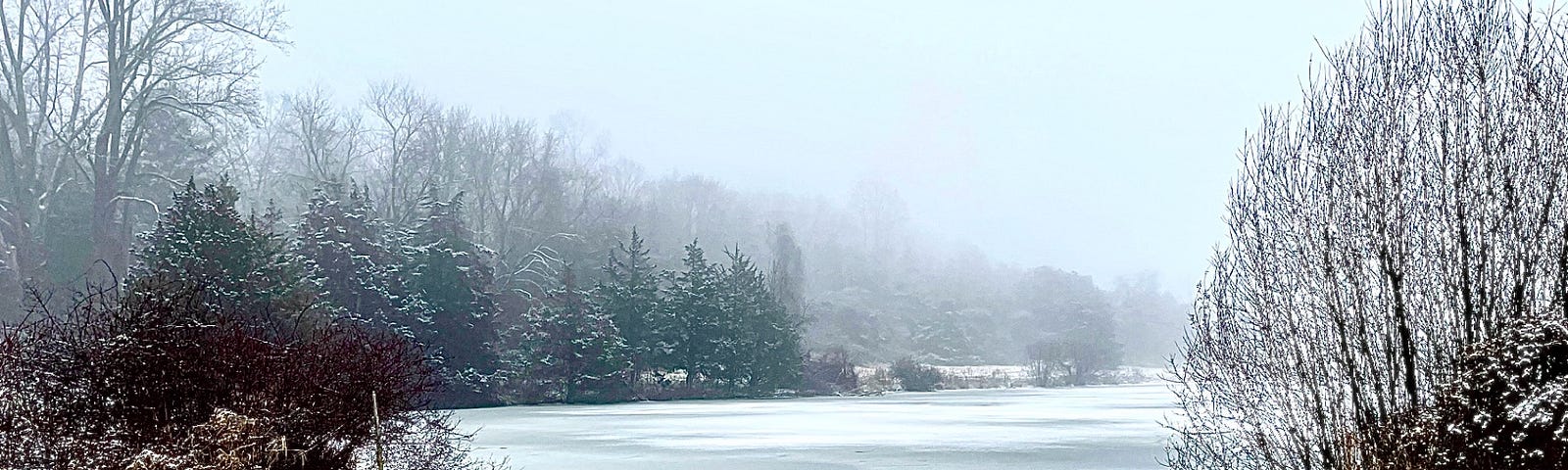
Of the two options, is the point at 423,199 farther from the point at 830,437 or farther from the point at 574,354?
the point at 830,437

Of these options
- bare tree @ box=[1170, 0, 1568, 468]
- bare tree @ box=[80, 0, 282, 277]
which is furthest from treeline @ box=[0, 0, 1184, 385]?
bare tree @ box=[1170, 0, 1568, 468]

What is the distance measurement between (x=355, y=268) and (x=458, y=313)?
3.60 meters

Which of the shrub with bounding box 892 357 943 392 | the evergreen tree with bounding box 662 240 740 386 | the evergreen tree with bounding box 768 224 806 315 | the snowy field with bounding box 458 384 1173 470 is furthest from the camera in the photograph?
Answer: the evergreen tree with bounding box 768 224 806 315

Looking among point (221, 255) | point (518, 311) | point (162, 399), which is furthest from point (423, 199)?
point (162, 399)

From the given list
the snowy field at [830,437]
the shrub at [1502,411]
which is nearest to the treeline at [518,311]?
the snowy field at [830,437]

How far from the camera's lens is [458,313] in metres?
41.1

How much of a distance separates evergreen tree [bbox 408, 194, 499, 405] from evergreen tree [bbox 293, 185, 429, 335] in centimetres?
66

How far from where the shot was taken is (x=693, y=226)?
272 ft

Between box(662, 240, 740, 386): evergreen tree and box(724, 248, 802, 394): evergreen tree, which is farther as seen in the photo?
box(724, 248, 802, 394): evergreen tree

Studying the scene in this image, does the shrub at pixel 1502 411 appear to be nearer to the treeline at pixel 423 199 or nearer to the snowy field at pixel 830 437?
the snowy field at pixel 830 437

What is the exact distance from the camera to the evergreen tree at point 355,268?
3819 cm

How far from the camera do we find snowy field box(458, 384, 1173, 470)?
719 inches

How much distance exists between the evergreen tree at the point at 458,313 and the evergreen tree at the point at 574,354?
249cm

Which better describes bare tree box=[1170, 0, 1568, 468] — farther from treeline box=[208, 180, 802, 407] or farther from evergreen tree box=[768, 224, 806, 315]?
evergreen tree box=[768, 224, 806, 315]
